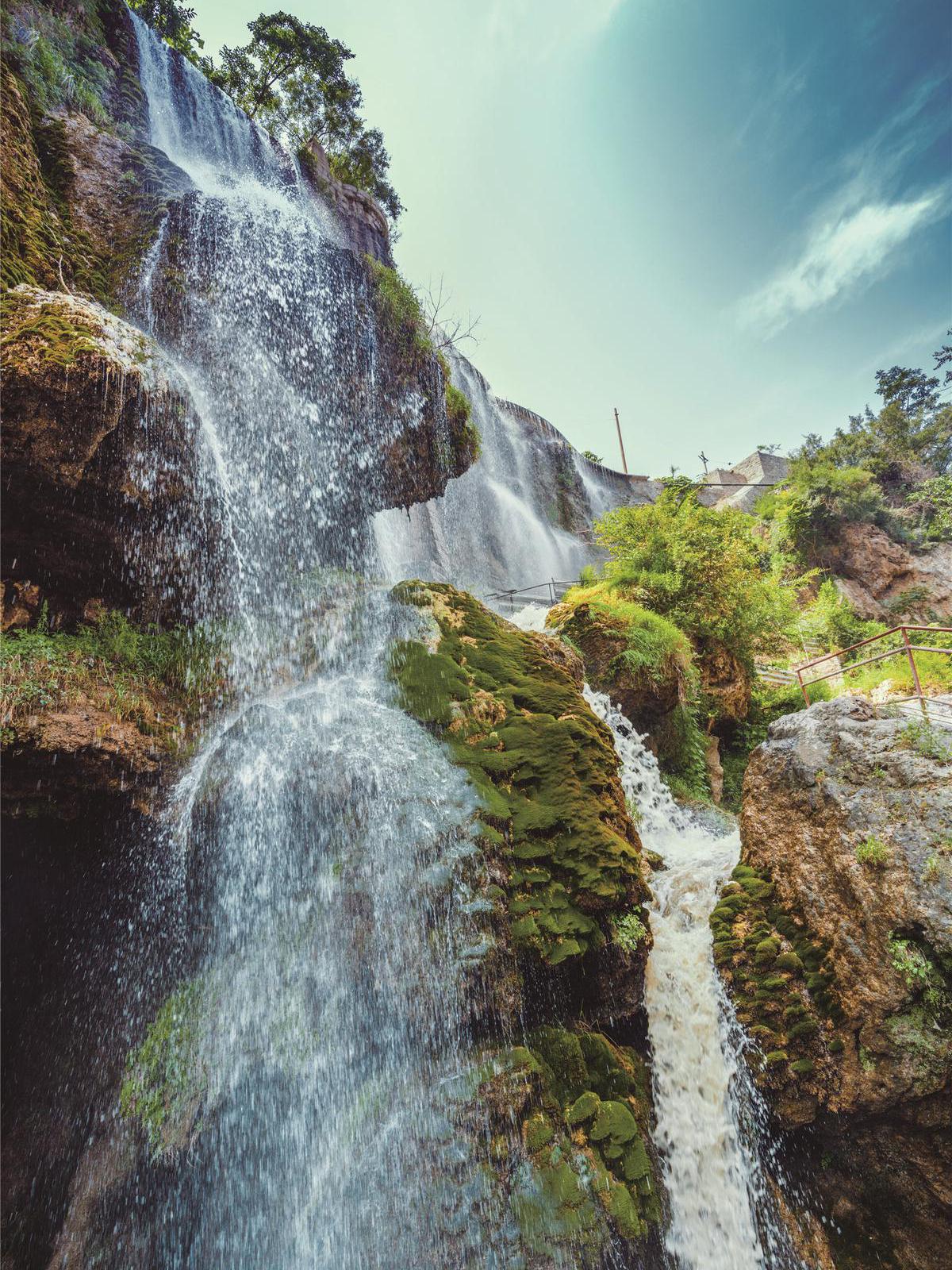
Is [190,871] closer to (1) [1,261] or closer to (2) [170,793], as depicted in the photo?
(2) [170,793]

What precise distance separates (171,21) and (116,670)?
16.8 m

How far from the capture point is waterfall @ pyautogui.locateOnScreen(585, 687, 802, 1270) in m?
3.78

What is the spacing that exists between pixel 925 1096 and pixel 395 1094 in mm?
3577

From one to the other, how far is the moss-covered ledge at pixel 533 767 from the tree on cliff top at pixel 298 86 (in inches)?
560

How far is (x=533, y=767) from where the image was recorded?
16.3 ft

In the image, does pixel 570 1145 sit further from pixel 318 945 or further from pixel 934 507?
pixel 934 507

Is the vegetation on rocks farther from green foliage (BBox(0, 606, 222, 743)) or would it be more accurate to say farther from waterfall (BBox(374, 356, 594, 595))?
waterfall (BBox(374, 356, 594, 595))

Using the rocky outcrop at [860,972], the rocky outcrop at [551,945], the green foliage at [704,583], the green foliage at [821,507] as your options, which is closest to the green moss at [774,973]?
the rocky outcrop at [860,972]

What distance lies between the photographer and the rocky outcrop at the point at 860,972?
12.0 ft

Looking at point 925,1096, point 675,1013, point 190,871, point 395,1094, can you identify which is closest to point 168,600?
point 190,871

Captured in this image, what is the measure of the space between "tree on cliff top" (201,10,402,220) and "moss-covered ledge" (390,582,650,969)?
560 inches

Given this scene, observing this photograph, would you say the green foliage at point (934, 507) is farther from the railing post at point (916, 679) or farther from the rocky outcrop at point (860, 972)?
→ the rocky outcrop at point (860, 972)

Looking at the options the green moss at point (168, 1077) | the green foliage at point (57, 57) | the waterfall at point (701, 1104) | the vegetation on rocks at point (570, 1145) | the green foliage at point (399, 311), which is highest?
the green foliage at point (57, 57)

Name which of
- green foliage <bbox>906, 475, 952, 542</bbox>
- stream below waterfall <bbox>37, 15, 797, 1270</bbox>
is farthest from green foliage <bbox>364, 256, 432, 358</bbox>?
green foliage <bbox>906, 475, 952, 542</bbox>
